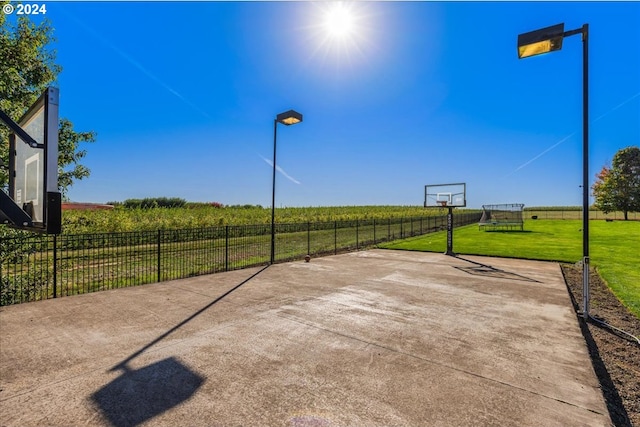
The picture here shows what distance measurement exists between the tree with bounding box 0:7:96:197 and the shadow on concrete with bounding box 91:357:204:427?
5.19m

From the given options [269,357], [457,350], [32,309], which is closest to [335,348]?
[269,357]

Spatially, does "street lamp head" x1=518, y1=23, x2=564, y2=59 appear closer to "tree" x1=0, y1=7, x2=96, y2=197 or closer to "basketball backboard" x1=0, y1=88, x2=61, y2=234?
"basketball backboard" x1=0, y1=88, x2=61, y2=234

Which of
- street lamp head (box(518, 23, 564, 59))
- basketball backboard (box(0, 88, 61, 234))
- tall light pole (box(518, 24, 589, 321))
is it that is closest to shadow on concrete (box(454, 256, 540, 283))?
Answer: tall light pole (box(518, 24, 589, 321))

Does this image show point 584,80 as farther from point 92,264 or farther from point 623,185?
point 623,185

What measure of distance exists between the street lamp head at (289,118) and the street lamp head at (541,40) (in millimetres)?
6668

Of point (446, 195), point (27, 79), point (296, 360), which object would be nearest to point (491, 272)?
point (446, 195)

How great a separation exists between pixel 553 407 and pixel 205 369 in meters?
3.57


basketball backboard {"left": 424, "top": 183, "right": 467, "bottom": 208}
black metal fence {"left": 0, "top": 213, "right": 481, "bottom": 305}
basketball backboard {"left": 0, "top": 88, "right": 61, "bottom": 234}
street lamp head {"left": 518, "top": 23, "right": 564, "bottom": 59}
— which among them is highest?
street lamp head {"left": 518, "top": 23, "right": 564, "bottom": 59}

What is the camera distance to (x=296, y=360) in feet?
12.2

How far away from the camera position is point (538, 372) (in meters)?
3.52

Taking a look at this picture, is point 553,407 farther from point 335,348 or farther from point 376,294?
point 376,294

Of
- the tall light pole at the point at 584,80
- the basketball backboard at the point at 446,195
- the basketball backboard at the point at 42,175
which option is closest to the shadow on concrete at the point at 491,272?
the tall light pole at the point at 584,80

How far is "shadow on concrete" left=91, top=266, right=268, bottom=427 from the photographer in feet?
8.83

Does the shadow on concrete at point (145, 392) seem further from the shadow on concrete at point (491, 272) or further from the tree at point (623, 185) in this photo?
the tree at point (623, 185)
